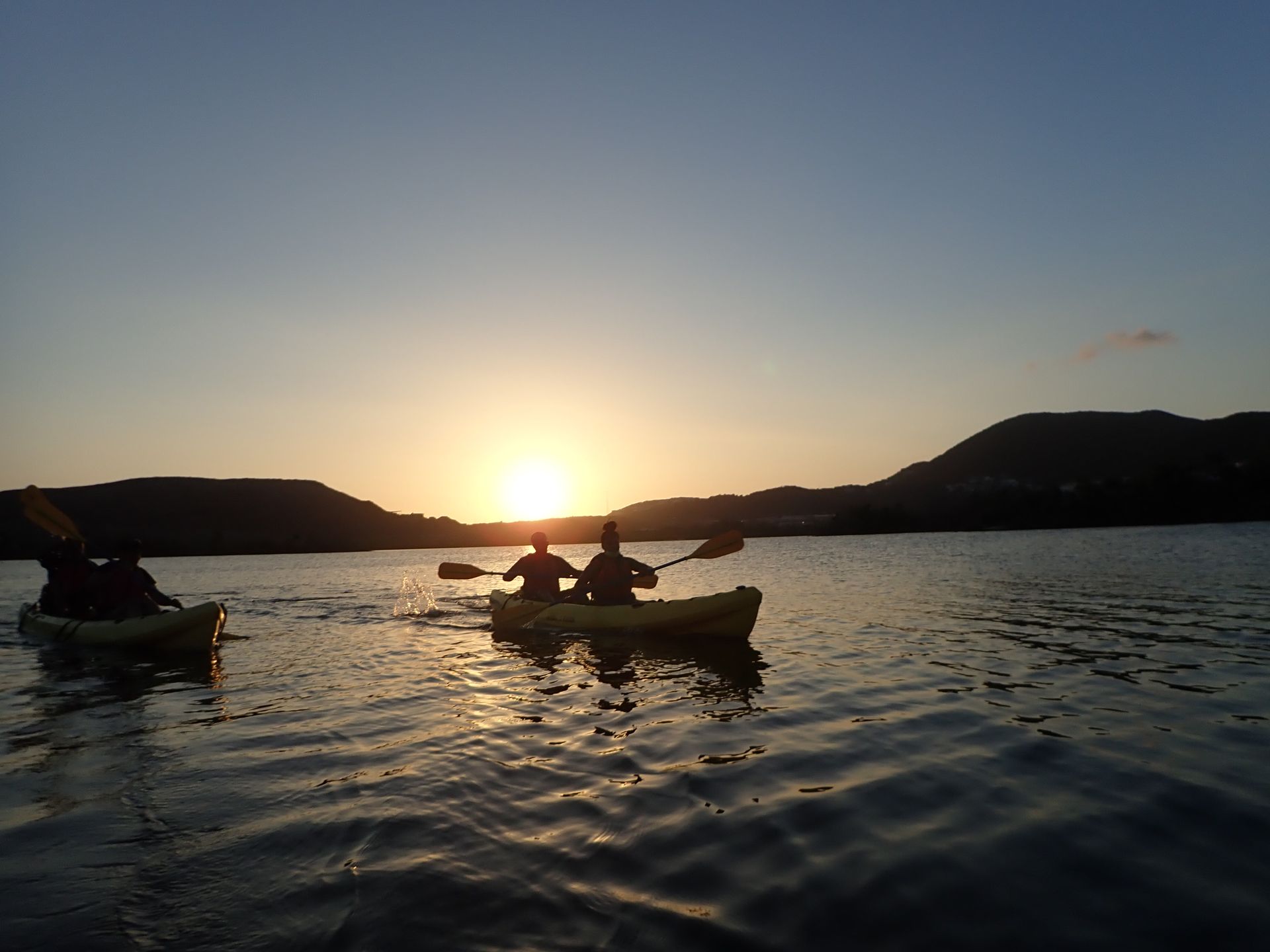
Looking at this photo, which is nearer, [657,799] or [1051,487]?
[657,799]

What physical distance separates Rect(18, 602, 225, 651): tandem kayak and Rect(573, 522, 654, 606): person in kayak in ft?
22.0

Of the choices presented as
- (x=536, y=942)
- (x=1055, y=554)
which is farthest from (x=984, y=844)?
(x=1055, y=554)

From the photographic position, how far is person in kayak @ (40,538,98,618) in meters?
15.0

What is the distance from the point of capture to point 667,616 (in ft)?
41.5

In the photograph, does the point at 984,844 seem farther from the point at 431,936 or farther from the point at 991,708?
the point at 991,708

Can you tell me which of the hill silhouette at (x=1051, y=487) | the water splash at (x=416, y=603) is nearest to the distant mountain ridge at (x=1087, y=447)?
the hill silhouette at (x=1051, y=487)

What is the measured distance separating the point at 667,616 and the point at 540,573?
422 centimetres

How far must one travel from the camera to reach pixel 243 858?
166 inches

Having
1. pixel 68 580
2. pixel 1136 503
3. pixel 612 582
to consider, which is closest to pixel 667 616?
pixel 612 582

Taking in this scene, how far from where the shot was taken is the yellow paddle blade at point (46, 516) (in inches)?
595

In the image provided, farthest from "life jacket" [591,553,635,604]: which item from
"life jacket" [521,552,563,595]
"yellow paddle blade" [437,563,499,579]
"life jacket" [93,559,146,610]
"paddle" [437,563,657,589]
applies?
"life jacket" [93,559,146,610]

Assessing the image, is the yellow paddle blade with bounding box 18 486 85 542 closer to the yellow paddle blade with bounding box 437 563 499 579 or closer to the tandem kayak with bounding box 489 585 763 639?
the yellow paddle blade with bounding box 437 563 499 579

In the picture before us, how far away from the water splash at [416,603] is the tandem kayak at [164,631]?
7.11 m

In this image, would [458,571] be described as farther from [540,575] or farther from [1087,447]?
[1087,447]
